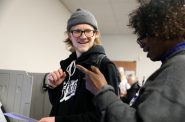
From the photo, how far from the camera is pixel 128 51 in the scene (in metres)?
6.18

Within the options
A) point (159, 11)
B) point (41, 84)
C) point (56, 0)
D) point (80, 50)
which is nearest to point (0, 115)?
point (80, 50)

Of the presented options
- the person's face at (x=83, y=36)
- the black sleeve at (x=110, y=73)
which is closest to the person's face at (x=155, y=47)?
the black sleeve at (x=110, y=73)

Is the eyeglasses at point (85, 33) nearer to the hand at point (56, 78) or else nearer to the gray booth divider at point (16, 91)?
the hand at point (56, 78)

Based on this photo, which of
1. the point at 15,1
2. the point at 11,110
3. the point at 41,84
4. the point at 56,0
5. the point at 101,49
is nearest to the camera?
the point at 101,49

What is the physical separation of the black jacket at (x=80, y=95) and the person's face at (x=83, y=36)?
0.14 ft

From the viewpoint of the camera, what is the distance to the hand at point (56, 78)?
1.42m

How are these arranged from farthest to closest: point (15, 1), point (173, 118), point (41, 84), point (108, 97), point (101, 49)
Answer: point (15, 1), point (41, 84), point (101, 49), point (108, 97), point (173, 118)

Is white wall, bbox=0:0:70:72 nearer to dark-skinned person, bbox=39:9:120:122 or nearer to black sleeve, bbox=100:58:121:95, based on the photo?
dark-skinned person, bbox=39:9:120:122

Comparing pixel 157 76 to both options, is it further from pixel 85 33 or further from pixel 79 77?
pixel 85 33

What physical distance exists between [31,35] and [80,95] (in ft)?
5.77

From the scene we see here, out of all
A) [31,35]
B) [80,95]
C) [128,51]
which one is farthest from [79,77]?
[128,51]

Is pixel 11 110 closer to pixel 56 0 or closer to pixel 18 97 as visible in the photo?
pixel 18 97

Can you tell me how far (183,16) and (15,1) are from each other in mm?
2017

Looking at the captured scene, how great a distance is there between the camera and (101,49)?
1.33m
